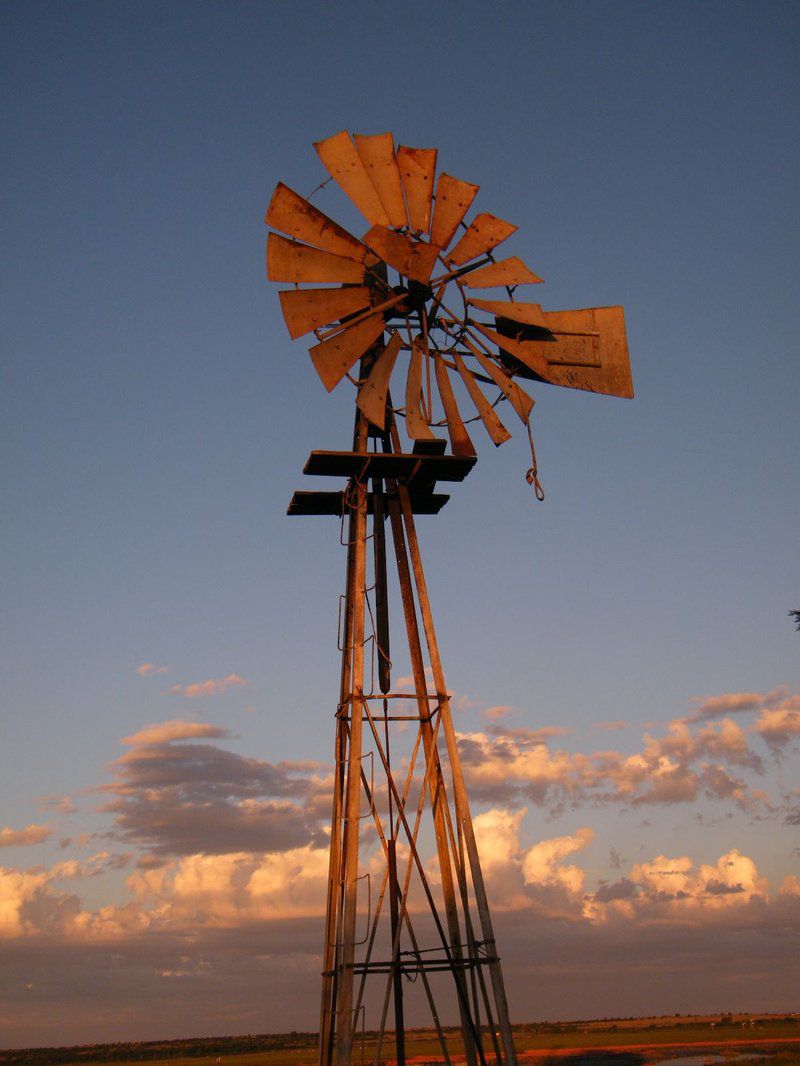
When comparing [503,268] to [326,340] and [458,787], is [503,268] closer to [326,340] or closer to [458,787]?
[326,340]

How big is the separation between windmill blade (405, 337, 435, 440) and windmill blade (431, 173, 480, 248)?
59.4 inches

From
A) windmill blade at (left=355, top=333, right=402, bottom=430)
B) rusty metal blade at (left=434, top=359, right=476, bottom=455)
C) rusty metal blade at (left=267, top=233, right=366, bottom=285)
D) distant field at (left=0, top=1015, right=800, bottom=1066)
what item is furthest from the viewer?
distant field at (left=0, top=1015, right=800, bottom=1066)

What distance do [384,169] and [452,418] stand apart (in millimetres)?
3491

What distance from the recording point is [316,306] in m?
13.9

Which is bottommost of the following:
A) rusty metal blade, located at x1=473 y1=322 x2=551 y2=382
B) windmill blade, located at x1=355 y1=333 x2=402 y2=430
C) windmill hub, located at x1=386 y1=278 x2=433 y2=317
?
windmill blade, located at x1=355 y1=333 x2=402 y2=430

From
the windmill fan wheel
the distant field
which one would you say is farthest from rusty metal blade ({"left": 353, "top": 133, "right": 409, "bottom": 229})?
the distant field

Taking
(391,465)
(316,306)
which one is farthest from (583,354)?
(316,306)

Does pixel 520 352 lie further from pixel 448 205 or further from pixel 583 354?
pixel 448 205

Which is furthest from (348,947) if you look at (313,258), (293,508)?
(313,258)

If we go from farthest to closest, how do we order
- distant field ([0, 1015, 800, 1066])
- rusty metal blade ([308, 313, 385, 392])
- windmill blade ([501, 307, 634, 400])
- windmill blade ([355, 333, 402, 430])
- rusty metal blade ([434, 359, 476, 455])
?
distant field ([0, 1015, 800, 1066])
windmill blade ([501, 307, 634, 400])
rusty metal blade ([434, 359, 476, 455])
windmill blade ([355, 333, 402, 430])
rusty metal blade ([308, 313, 385, 392])

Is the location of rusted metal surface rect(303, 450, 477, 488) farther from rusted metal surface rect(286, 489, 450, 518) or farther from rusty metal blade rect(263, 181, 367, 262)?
rusty metal blade rect(263, 181, 367, 262)

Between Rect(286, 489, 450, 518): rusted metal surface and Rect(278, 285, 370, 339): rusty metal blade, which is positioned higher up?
Rect(278, 285, 370, 339): rusty metal blade

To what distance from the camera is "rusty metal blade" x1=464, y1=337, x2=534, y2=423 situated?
48.5ft

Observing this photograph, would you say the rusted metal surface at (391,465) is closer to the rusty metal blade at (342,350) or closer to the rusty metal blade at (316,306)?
the rusty metal blade at (342,350)
